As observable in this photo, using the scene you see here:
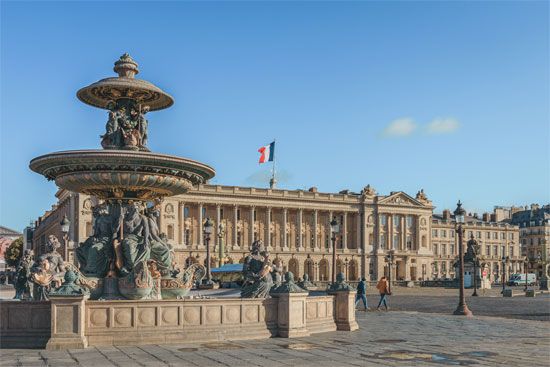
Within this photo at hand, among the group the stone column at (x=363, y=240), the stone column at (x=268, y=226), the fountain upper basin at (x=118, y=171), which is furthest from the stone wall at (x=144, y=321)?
the stone column at (x=363, y=240)

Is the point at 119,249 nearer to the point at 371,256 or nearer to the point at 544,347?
the point at 544,347

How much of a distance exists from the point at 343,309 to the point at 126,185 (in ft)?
22.0

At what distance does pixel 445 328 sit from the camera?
72.8 feet

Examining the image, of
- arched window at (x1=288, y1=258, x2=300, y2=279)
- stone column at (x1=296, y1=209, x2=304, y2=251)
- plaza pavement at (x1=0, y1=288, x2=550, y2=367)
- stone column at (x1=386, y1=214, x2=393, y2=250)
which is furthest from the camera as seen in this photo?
stone column at (x1=386, y1=214, x2=393, y2=250)

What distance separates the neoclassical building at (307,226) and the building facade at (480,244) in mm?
8205

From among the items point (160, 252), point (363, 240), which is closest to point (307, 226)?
point (363, 240)

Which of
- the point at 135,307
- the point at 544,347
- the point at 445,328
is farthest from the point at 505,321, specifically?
the point at 135,307

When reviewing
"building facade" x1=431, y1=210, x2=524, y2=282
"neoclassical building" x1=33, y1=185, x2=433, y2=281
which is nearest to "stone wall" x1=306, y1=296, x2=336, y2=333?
"neoclassical building" x1=33, y1=185, x2=433, y2=281

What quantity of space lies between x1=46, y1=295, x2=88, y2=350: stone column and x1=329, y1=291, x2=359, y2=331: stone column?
7507mm

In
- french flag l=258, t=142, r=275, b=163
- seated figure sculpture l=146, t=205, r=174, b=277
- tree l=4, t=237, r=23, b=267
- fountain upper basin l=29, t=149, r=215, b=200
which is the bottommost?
tree l=4, t=237, r=23, b=267

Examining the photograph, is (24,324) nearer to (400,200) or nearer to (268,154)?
(268,154)

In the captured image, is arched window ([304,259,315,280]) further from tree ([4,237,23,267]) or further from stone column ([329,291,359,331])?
stone column ([329,291,359,331])

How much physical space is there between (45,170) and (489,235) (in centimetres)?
13925

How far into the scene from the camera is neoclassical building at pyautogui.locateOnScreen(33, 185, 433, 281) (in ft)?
379
